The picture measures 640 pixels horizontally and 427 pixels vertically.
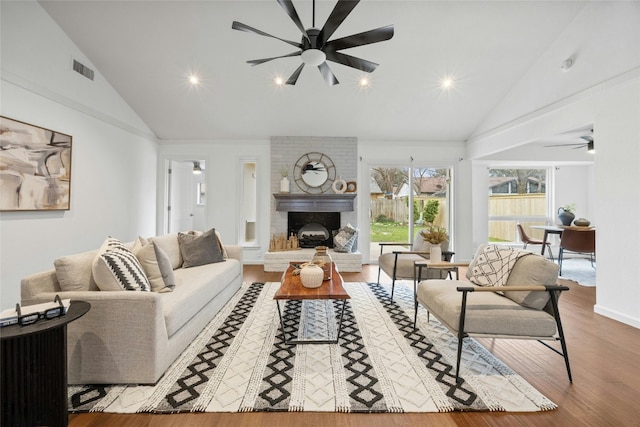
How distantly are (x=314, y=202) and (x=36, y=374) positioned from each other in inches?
180

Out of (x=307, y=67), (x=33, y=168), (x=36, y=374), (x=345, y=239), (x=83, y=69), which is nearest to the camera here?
(x=36, y=374)

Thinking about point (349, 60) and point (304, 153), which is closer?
point (349, 60)

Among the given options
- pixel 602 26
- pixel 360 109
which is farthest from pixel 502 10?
pixel 360 109

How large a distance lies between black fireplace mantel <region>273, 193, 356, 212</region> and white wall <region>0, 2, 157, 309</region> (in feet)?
8.65

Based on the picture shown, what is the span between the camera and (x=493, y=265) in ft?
8.16

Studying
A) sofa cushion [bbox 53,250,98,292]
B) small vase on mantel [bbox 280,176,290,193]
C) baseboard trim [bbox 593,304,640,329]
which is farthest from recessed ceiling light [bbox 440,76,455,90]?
sofa cushion [bbox 53,250,98,292]

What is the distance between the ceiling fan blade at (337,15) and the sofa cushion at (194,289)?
2408 millimetres

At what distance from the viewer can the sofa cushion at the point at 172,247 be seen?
10.8 ft

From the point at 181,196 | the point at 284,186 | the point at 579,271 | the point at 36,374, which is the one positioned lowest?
the point at 579,271

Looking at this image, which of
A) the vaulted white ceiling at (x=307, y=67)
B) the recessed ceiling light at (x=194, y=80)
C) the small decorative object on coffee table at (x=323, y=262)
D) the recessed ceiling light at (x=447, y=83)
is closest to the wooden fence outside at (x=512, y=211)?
the vaulted white ceiling at (x=307, y=67)

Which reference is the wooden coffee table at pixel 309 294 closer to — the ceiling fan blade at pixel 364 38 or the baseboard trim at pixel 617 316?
the ceiling fan blade at pixel 364 38

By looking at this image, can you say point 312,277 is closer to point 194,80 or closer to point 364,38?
point 364,38

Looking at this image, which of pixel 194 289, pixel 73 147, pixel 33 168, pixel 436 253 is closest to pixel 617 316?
pixel 436 253

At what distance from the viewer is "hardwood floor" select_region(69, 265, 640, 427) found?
1.59 metres
